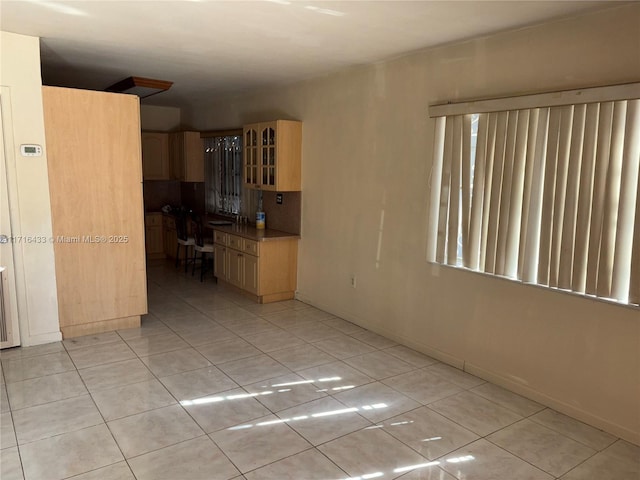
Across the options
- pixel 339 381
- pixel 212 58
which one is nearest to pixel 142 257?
pixel 212 58

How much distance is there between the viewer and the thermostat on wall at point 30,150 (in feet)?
12.3

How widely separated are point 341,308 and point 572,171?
8.87ft

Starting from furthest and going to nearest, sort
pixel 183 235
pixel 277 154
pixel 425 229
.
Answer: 1. pixel 183 235
2. pixel 277 154
3. pixel 425 229

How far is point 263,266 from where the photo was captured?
17.4ft

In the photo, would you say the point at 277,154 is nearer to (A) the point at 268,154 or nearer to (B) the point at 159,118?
(A) the point at 268,154

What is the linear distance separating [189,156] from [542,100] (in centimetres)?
547

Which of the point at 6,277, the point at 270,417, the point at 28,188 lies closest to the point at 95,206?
the point at 28,188

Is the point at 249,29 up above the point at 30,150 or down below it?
above

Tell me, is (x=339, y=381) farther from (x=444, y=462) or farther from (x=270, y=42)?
(x=270, y=42)

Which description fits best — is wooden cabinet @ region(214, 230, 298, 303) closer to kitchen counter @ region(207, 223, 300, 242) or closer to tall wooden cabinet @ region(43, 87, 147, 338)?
kitchen counter @ region(207, 223, 300, 242)

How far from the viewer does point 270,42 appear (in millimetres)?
3656

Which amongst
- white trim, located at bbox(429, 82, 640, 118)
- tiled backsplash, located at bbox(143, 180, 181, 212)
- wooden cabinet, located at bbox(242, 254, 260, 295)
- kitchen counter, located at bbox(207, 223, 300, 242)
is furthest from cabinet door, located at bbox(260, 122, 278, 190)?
tiled backsplash, located at bbox(143, 180, 181, 212)

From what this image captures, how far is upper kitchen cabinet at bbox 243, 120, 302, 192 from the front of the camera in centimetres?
525

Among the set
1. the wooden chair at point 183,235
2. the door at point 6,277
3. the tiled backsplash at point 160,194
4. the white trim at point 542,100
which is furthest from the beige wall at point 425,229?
the tiled backsplash at point 160,194
